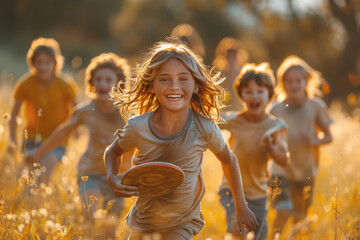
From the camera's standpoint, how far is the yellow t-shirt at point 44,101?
621 centimetres

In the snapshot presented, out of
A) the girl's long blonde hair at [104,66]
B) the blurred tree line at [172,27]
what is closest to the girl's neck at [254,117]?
the girl's long blonde hair at [104,66]

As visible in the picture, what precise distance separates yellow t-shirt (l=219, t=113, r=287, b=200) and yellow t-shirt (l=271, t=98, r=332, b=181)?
111cm

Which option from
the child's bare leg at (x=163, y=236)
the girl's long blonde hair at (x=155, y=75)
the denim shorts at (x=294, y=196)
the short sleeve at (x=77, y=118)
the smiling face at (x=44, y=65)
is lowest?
the child's bare leg at (x=163, y=236)

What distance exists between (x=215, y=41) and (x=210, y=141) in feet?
92.9

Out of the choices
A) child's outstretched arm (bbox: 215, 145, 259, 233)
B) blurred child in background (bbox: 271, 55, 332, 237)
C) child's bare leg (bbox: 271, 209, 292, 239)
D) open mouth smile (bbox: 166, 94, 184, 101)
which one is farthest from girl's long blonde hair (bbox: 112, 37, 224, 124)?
blurred child in background (bbox: 271, 55, 332, 237)

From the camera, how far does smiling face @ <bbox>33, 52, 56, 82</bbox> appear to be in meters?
6.19

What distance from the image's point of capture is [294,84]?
5762 mm

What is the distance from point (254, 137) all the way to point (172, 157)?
1.60m

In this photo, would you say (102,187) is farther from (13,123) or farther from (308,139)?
(308,139)

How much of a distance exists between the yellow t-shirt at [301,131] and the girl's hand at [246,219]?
2.45 m

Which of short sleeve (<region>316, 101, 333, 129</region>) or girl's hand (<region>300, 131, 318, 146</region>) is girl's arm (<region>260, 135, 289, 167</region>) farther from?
short sleeve (<region>316, 101, 333, 129</region>)

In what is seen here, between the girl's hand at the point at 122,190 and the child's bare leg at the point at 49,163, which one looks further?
the child's bare leg at the point at 49,163

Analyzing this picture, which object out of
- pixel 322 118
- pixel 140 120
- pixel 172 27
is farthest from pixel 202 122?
pixel 172 27

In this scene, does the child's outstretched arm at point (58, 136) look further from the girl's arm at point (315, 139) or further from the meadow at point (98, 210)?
the girl's arm at point (315, 139)
